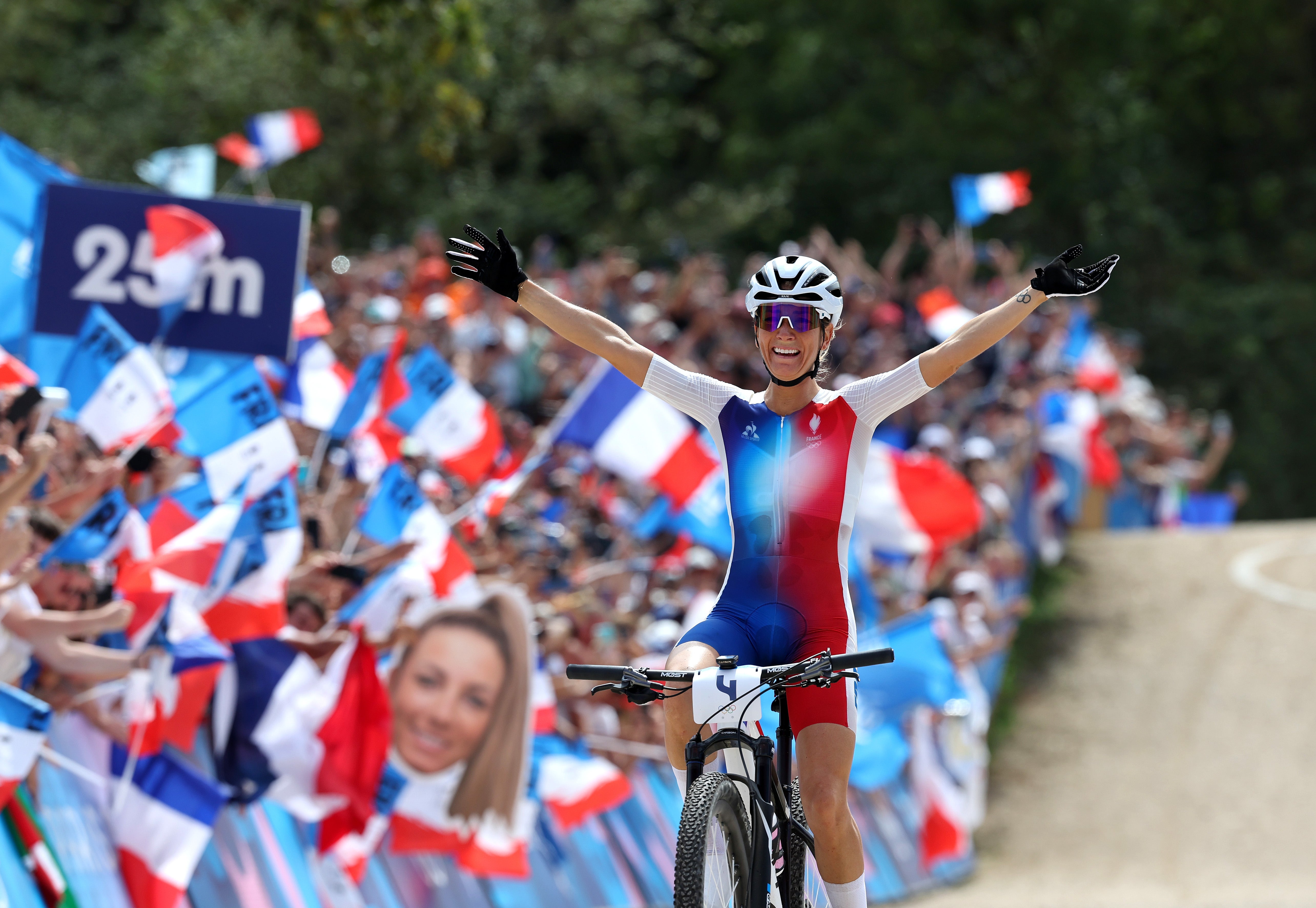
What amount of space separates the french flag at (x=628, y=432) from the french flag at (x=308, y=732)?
261 centimetres

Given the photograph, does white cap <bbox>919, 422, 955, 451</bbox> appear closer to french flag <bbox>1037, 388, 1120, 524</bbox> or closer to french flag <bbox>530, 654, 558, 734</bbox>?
french flag <bbox>1037, 388, 1120, 524</bbox>

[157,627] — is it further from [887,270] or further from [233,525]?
[887,270]

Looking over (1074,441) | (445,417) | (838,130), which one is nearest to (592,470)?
(445,417)

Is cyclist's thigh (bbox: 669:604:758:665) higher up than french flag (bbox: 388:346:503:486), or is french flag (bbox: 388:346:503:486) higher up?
french flag (bbox: 388:346:503:486)

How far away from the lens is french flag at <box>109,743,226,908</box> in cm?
780

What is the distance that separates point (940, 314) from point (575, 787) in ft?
24.2

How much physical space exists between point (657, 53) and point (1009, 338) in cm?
1187

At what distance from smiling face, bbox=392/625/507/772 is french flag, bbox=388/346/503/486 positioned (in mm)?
1900

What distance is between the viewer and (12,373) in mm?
8539

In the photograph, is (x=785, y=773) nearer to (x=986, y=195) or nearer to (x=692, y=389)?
(x=692, y=389)

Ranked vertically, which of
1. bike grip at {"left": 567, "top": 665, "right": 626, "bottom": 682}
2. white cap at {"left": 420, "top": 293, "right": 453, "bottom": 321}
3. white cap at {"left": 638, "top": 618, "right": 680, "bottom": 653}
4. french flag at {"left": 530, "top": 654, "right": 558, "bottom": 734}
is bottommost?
french flag at {"left": 530, "top": 654, "right": 558, "bottom": 734}

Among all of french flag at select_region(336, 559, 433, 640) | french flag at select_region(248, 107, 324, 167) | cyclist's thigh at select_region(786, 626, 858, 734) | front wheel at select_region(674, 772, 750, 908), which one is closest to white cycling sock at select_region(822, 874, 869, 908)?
cyclist's thigh at select_region(786, 626, 858, 734)

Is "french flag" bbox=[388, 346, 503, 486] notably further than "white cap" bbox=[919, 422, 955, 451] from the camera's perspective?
No

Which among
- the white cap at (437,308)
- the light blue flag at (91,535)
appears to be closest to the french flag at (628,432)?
the white cap at (437,308)
